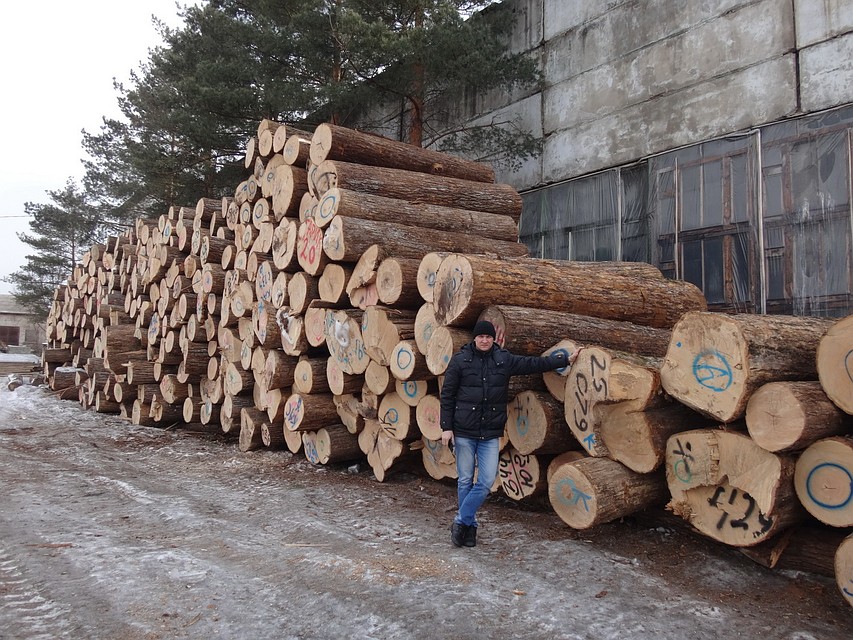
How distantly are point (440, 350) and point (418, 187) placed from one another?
122 inches

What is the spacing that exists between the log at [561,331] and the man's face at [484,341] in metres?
0.40

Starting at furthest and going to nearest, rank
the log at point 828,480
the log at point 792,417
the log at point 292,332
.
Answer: the log at point 292,332 < the log at point 792,417 < the log at point 828,480

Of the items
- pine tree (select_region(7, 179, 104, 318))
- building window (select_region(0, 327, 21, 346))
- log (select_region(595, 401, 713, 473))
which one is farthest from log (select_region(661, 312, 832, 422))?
building window (select_region(0, 327, 21, 346))

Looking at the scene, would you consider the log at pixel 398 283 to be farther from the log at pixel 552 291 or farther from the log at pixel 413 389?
the log at pixel 413 389

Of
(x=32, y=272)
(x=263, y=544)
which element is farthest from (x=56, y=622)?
(x=32, y=272)

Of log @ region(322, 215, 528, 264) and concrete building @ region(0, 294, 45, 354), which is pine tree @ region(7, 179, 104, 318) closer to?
concrete building @ region(0, 294, 45, 354)

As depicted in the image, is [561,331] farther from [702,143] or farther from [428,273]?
[702,143]

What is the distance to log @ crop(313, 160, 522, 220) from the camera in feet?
23.1

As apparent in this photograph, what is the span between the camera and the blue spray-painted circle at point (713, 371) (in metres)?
3.76

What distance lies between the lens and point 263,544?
175 inches

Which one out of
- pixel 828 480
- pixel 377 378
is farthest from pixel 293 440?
pixel 828 480

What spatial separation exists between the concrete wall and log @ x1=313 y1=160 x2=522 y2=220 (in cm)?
504

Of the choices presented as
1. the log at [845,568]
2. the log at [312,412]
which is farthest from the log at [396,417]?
the log at [845,568]

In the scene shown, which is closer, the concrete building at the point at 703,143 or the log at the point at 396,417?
the log at the point at 396,417
